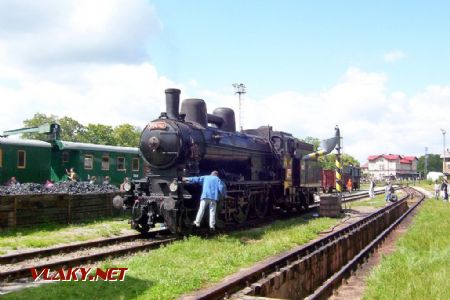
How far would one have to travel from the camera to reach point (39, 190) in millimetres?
16594

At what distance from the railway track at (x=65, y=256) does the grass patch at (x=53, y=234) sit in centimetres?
104

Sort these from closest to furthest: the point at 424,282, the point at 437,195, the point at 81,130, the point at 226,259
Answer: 1. the point at 424,282
2. the point at 226,259
3. the point at 437,195
4. the point at 81,130

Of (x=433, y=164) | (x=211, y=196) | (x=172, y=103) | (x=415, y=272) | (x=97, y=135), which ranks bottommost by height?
(x=415, y=272)

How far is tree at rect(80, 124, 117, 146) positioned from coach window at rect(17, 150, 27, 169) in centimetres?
6009

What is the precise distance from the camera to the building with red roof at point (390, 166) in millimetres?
169625

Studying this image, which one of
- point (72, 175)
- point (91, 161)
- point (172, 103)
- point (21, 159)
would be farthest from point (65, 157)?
point (172, 103)

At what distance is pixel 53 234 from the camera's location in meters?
13.4

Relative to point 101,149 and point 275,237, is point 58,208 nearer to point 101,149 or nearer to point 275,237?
point 275,237

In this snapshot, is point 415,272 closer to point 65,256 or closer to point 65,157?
point 65,256

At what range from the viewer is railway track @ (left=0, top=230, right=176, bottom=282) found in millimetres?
8659

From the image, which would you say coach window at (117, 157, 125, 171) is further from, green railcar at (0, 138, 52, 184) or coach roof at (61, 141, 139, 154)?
green railcar at (0, 138, 52, 184)

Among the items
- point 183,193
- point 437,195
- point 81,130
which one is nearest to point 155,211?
point 183,193

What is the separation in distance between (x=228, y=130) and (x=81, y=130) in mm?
70519

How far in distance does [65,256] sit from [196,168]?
4.57 m
